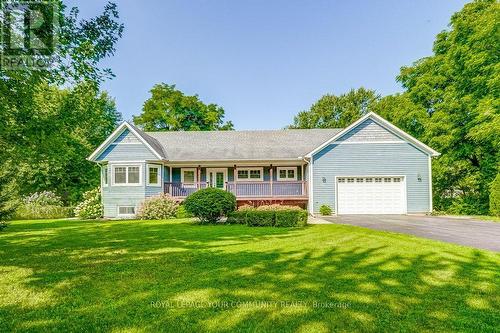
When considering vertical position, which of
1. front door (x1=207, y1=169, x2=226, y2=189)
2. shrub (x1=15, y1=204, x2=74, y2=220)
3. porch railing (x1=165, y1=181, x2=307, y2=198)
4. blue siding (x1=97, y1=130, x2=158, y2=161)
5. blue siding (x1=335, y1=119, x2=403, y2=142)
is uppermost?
blue siding (x1=335, y1=119, x2=403, y2=142)

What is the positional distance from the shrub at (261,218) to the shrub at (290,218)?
27cm

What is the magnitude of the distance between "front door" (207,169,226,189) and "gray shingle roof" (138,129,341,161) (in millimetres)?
1479

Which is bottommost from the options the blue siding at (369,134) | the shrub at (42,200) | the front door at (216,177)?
the shrub at (42,200)

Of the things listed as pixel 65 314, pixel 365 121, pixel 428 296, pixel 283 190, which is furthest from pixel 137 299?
pixel 365 121

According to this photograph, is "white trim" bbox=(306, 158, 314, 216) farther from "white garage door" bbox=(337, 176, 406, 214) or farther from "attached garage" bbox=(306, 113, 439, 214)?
"white garage door" bbox=(337, 176, 406, 214)

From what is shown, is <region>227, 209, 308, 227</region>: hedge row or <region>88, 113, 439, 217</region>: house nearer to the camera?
<region>227, 209, 308, 227</region>: hedge row

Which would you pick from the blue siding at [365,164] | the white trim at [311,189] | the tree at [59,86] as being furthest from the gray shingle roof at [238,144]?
the tree at [59,86]

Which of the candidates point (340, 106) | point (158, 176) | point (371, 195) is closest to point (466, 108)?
point (371, 195)

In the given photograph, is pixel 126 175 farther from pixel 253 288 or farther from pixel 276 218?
pixel 253 288

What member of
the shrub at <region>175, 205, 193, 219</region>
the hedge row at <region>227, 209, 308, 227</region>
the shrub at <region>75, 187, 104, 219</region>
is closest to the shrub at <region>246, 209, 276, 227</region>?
the hedge row at <region>227, 209, 308, 227</region>

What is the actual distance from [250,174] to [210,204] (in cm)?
779

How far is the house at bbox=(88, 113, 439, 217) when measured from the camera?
55.4 feet

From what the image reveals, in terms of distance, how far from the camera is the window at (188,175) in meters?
20.2

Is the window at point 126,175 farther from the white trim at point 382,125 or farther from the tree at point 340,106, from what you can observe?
the tree at point 340,106
